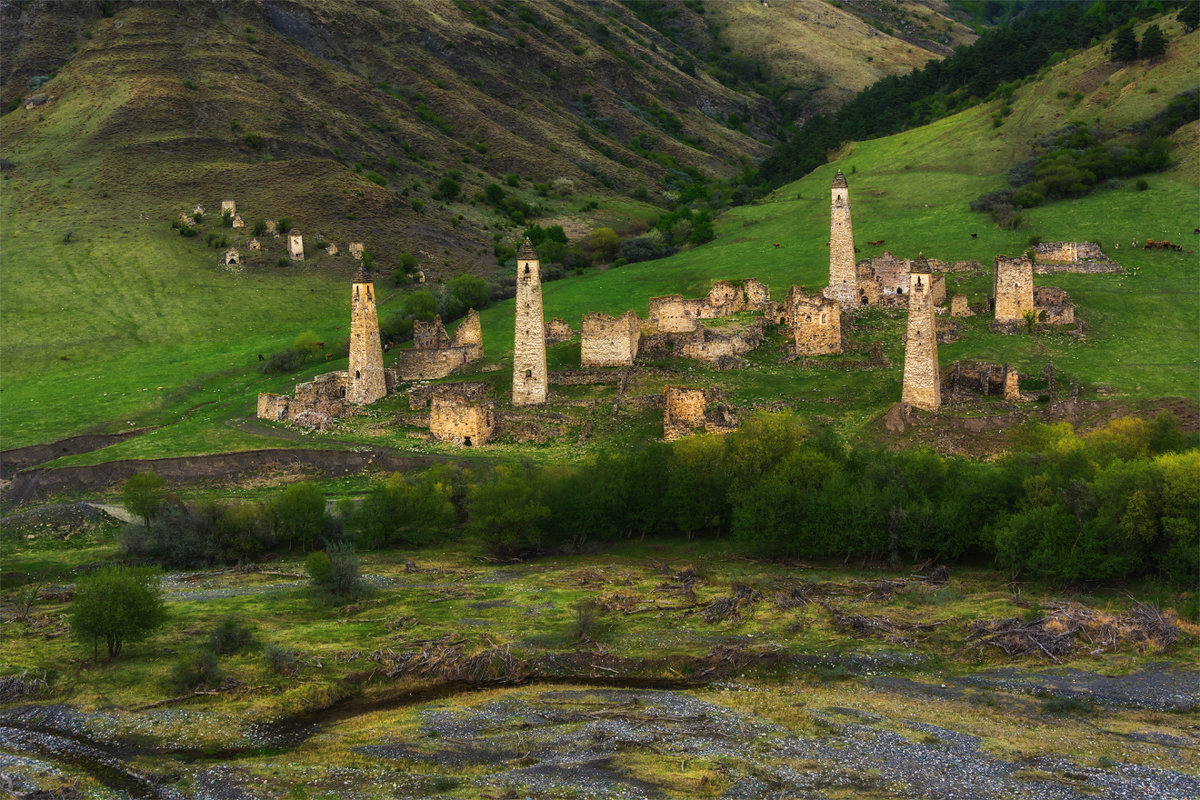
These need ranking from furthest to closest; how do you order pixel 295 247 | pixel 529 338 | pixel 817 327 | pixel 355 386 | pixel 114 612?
pixel 295 247
pixel 355 386
pixel 817 327
pixel 529 338
pixel 114 612

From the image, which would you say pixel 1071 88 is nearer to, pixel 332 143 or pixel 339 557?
pixel 332 143

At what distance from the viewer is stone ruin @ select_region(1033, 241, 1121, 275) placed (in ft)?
259

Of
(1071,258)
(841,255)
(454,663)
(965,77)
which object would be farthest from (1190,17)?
(454,663)

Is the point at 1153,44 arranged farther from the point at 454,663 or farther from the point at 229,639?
the point at 229,639

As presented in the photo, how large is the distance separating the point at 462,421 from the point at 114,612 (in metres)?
25.9

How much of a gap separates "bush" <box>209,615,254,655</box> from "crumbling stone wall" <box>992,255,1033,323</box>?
1785 inches

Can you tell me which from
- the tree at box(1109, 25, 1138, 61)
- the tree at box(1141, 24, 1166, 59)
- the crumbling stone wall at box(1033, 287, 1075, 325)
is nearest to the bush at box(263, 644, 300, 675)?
the crumbling stone wall at box(1033, 287, 1075, 325)

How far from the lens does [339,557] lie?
48031mm

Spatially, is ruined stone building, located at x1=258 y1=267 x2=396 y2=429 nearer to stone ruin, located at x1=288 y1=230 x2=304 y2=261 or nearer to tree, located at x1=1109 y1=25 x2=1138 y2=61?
stone ruin, located at x1=288 y1=230 x2=304 y2=261

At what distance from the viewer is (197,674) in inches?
1549

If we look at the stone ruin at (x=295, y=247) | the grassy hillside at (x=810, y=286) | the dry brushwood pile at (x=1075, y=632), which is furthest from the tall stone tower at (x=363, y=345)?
the dry brushwood pile at (x=1075, y=632)

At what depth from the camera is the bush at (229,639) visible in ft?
136

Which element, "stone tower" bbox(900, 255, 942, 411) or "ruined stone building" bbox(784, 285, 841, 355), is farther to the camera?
"ruined stone building" bbox(784, 285, 841, 355)

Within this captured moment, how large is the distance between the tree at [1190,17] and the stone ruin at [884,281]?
53.8 m
